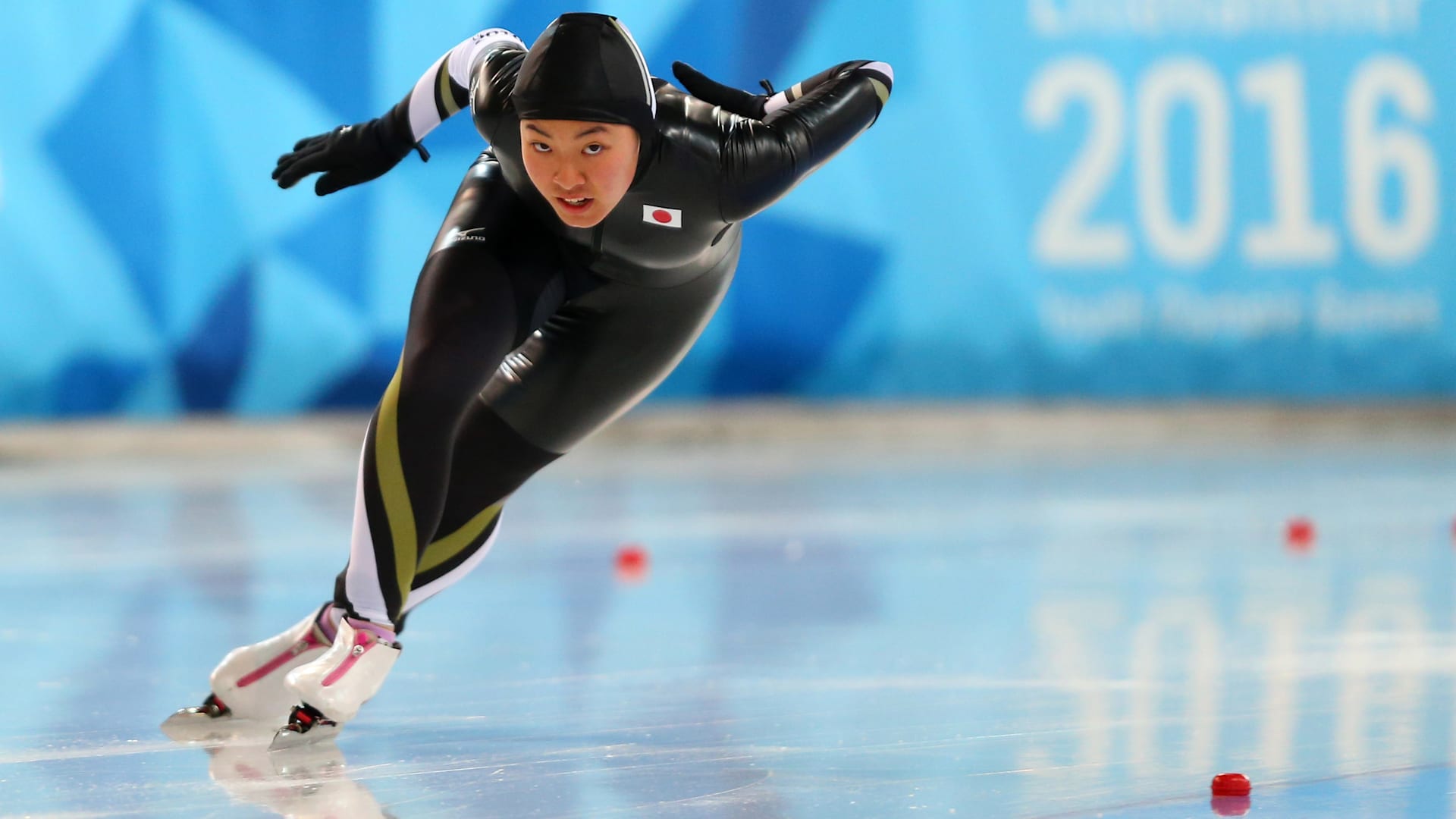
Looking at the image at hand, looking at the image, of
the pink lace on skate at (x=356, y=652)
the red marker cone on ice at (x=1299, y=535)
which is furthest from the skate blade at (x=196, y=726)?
the red marker cone on ice at (x=1299, y=535)

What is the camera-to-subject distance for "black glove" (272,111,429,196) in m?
2.61

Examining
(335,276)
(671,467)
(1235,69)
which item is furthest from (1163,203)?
(335,276)

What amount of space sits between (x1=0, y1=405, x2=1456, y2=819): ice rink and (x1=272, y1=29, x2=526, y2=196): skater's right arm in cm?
86

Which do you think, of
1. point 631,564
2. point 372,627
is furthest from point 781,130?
point 631,564

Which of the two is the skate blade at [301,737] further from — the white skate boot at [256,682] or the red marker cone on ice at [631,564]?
the red marker cone on ice at [631,564]

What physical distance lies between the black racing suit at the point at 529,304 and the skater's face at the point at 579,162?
64 millimetres

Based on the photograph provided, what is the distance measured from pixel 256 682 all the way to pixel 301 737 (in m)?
0.19

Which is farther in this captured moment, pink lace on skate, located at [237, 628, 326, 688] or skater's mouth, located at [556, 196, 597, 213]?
pink lace on skate, located at [237, 628, 326, 688]

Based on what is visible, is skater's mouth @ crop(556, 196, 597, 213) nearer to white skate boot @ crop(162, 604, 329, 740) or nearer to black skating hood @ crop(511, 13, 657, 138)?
black skating hood @ crop(511, 13, 657, 138)

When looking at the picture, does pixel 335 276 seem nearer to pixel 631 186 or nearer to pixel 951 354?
pixel 951 354

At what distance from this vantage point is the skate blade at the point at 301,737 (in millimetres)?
2295

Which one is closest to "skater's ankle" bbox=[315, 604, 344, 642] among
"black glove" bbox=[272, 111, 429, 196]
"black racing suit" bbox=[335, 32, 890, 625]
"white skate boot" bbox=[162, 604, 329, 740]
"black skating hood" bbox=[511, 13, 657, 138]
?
"white skate boot" bbox=[162, 604, 329, 740]

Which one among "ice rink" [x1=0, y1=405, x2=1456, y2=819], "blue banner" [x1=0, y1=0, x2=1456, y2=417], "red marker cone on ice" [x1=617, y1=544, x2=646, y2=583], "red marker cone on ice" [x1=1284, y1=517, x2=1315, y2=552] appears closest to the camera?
"ice rink" [x1=0, y1=405, x2=1456, y2=819]

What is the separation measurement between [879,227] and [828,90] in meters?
5.46
